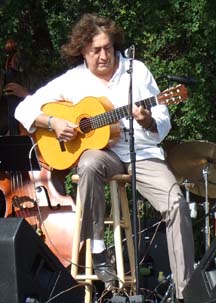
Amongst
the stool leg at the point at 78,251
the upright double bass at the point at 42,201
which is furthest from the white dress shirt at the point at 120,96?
the stool leg at the point at 78,251

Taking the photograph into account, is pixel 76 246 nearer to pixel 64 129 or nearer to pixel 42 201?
pixel 42 201

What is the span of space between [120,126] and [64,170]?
506 millimetres

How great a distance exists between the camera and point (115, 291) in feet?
13.7

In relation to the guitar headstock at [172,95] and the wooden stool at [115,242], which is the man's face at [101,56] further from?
the wooden stool at [115,242]

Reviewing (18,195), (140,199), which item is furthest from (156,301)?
(140,199)

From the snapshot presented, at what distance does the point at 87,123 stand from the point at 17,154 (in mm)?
555

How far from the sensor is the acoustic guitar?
4.20 meters

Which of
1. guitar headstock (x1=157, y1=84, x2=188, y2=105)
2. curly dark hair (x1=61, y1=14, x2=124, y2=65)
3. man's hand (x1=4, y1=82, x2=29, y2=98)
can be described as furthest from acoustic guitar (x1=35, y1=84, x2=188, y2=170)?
man's hand (x1=4, y1=82, x2=29, y2=98)

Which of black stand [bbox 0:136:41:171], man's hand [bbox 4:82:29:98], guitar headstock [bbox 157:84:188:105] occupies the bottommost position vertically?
black stand [bbox 0:136:41:171]

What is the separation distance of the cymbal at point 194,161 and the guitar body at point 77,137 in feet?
2.20

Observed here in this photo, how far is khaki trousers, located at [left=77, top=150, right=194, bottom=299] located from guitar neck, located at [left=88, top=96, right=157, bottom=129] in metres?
0.17

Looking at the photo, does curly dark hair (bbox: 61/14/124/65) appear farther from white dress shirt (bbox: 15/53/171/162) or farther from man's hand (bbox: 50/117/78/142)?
man's hand (bbox: 50/117/78/142)

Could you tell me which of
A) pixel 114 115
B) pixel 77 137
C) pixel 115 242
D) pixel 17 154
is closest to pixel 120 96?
pixel 114 115

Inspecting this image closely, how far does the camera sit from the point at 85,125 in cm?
446
